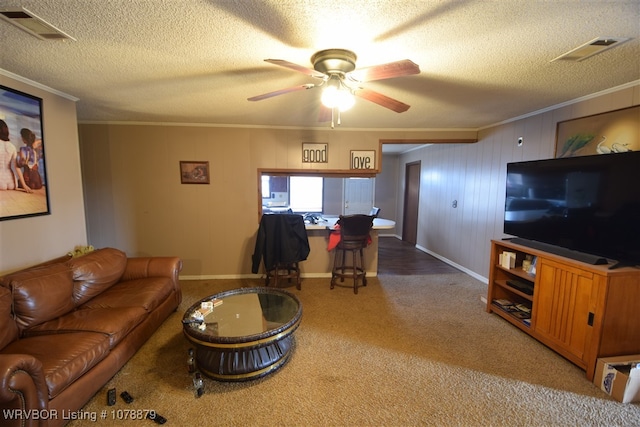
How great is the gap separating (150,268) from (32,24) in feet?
6.94

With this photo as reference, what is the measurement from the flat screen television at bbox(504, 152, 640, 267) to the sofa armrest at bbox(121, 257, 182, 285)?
3660 mm

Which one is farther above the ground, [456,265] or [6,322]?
[6,322]

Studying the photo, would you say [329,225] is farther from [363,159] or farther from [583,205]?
[583,205]

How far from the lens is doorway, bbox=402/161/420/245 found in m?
6.42

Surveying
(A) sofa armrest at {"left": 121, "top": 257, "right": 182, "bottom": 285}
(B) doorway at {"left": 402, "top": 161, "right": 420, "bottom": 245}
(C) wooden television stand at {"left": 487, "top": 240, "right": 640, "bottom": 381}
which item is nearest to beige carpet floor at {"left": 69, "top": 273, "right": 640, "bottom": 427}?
(C) wooden television stand at {"left": 487, "top": 240, "right": 640, "bottom": 381}

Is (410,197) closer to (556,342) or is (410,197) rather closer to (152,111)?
(556,342)

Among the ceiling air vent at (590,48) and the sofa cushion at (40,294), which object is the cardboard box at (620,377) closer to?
the ceiling air vent at (590,48)

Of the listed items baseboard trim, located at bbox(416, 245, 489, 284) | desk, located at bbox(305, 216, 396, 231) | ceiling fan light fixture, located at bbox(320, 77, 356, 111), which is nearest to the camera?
ceiling fan light fixture, located at bbox(320, 77, 356, 111)

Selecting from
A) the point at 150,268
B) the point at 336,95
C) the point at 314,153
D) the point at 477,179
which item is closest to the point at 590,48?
Result: the point at 336,95

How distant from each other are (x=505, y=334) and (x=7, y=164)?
456cm

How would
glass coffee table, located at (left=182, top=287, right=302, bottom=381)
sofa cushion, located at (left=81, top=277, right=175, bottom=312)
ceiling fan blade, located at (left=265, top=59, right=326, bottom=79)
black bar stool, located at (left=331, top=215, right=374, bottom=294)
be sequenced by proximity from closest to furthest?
ceiling fan blade, located at (left=265, top=59, right=326, bottom=79), glass coffee table, located at (left=182, top=287, right=302, bottom=381), sofa cushion, located at (left=81, top=277, right=175, bottom=312), black bar stool, located at (left=331, top=215, right=374, bottom=294)

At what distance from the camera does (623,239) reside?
1970mm

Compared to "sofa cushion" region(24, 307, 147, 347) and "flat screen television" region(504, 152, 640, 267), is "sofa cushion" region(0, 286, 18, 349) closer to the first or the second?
"sofa cushion" region(24, 307, 147, 347)

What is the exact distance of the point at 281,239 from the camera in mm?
3543
